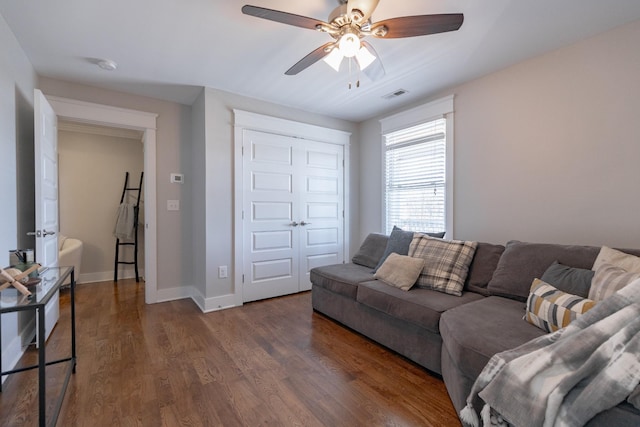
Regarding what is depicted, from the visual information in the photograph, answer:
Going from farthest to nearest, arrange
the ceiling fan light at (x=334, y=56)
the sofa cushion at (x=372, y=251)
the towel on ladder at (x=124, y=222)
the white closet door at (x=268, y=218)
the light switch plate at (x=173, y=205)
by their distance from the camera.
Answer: the towel on ladder at (x=124, y=222)
the light switch plate at (x=173, y=205)
the white closet door at (x=268, y=218)
the sofa cushion at (x=372, y=251)
the ceiling fan light at (x=334, y=56)

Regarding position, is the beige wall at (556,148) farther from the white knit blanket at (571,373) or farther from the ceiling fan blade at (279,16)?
the ceiling fan blade at (279,16)

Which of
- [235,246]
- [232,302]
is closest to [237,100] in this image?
[235,246]

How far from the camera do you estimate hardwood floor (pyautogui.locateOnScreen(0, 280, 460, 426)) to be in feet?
5.22

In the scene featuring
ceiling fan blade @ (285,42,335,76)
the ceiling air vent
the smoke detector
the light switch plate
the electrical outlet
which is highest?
the ceiling air vent

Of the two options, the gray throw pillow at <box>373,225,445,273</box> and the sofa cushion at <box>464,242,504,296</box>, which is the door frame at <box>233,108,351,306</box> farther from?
the sofa cushion at <box>464,242,504,296</box>

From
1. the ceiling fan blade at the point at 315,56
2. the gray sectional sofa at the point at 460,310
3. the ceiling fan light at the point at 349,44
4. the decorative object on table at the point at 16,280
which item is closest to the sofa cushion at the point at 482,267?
the gray sectional sofa at the point at 460,310

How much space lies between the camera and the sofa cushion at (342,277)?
2680 millimetres

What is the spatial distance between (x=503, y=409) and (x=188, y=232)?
3.60 meters

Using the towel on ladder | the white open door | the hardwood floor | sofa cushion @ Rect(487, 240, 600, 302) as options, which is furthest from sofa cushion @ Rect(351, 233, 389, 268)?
the towel on ladder

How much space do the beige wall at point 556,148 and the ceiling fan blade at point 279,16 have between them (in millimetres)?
2061

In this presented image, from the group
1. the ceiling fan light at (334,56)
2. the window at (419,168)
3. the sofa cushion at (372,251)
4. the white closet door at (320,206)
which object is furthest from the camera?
the white closet door at (320,206)

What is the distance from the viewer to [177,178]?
368cm

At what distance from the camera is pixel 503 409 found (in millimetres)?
1127

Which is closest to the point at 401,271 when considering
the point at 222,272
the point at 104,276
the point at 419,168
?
the point at 419,168
